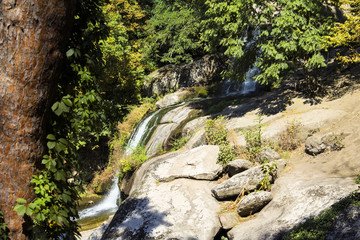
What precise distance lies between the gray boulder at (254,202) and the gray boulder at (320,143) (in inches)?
93.9

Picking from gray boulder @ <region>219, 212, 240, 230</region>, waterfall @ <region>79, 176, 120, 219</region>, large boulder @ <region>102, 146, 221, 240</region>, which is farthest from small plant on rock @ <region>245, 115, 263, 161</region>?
waterfall @ <region>79, 176, 120, 219</region>

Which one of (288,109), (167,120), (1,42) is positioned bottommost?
(288,109)

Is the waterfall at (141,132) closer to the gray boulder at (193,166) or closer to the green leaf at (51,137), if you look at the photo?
the gray boulder at (193,166)

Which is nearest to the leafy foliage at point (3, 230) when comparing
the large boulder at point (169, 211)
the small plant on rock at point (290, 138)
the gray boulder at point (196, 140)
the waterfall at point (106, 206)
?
the large boulder at point (169, 211)

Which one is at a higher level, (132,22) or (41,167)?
(132,22)

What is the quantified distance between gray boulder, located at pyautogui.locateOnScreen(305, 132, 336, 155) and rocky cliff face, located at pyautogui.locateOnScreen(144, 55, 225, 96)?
11.7 m

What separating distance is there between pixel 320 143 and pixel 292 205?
2825 mm

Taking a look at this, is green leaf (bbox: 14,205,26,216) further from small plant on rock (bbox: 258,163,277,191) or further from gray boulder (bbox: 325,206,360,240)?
small plant on rock (bbox: 258,163,277,191)

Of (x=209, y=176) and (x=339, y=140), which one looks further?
(x=209, y=176)

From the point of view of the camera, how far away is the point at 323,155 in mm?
7418

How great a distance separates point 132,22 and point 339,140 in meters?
21.6

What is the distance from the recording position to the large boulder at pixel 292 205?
199 inches

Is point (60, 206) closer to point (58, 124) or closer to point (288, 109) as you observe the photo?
point (58, 124)

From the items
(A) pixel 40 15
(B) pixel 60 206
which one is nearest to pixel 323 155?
(B) pixel 60 206
